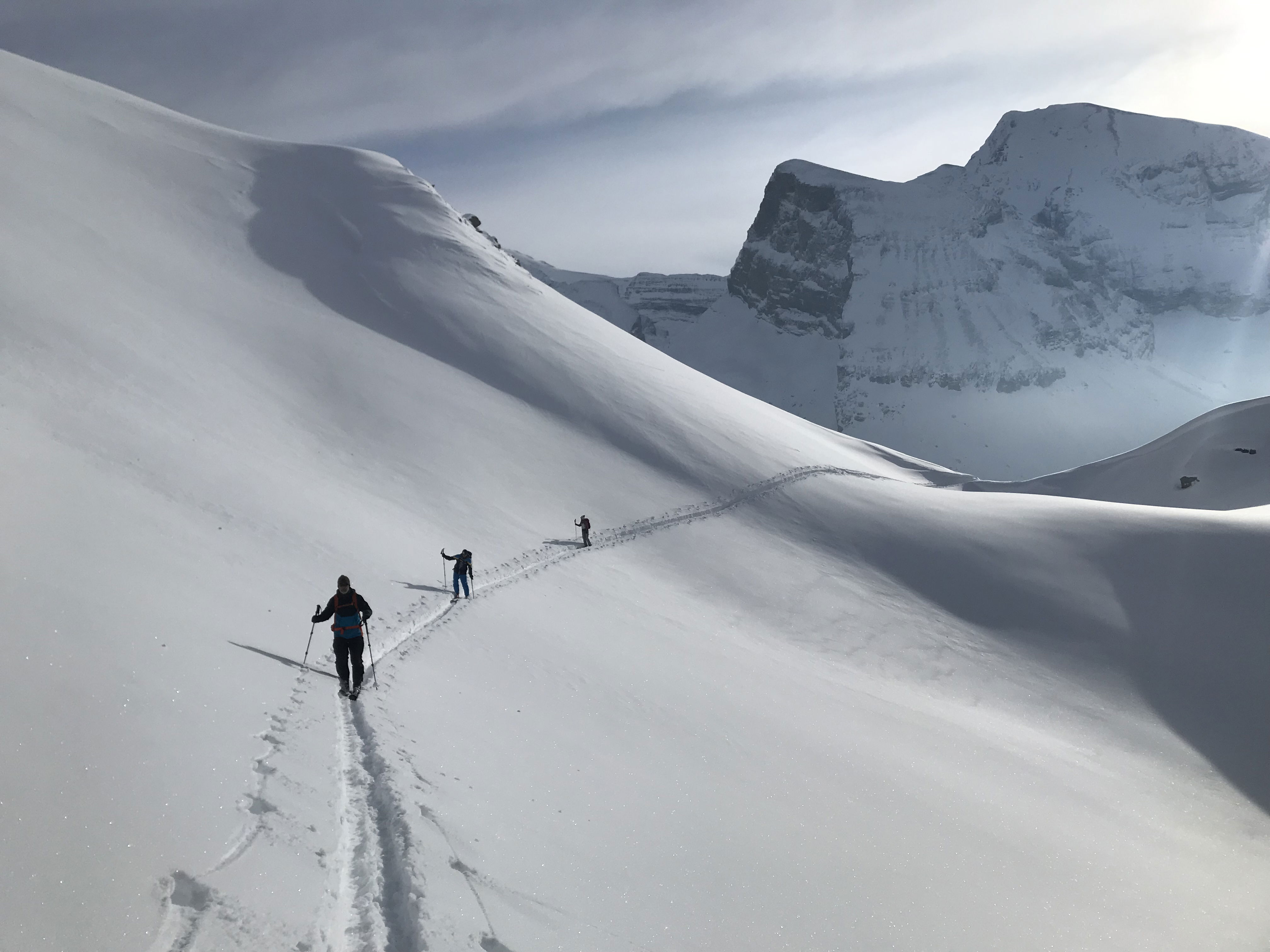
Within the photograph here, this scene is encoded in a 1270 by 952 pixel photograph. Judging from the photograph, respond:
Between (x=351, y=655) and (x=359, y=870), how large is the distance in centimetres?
485

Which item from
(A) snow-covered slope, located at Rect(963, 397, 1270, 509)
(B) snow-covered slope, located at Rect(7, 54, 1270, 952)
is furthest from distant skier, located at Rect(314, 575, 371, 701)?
(A) snow-covered slope, located at Rect(963, 397, 1270, 509)

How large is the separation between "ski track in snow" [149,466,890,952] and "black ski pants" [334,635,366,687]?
0.47 meters

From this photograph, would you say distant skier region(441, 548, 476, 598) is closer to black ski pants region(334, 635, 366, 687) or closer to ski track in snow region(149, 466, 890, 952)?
black ski pants region(334, 635, 366, 687)

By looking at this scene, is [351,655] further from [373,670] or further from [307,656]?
[307,656]

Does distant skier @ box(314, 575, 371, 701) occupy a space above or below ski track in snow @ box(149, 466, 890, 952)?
above

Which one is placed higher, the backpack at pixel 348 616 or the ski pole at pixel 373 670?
the backpack at pixel 348 616

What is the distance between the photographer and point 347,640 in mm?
11492

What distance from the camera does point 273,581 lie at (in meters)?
15.1

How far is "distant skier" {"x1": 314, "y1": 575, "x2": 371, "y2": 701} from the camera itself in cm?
1141

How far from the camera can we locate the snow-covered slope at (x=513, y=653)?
7.21 m

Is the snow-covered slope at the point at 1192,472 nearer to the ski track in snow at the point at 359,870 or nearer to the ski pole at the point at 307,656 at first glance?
the ski pole at the point at 307,656

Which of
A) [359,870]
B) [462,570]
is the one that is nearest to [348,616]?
[359,870]

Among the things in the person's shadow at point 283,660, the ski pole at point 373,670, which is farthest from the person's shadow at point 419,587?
the person's shadow at point 283,660

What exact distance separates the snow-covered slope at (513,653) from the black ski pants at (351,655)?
584 mm
